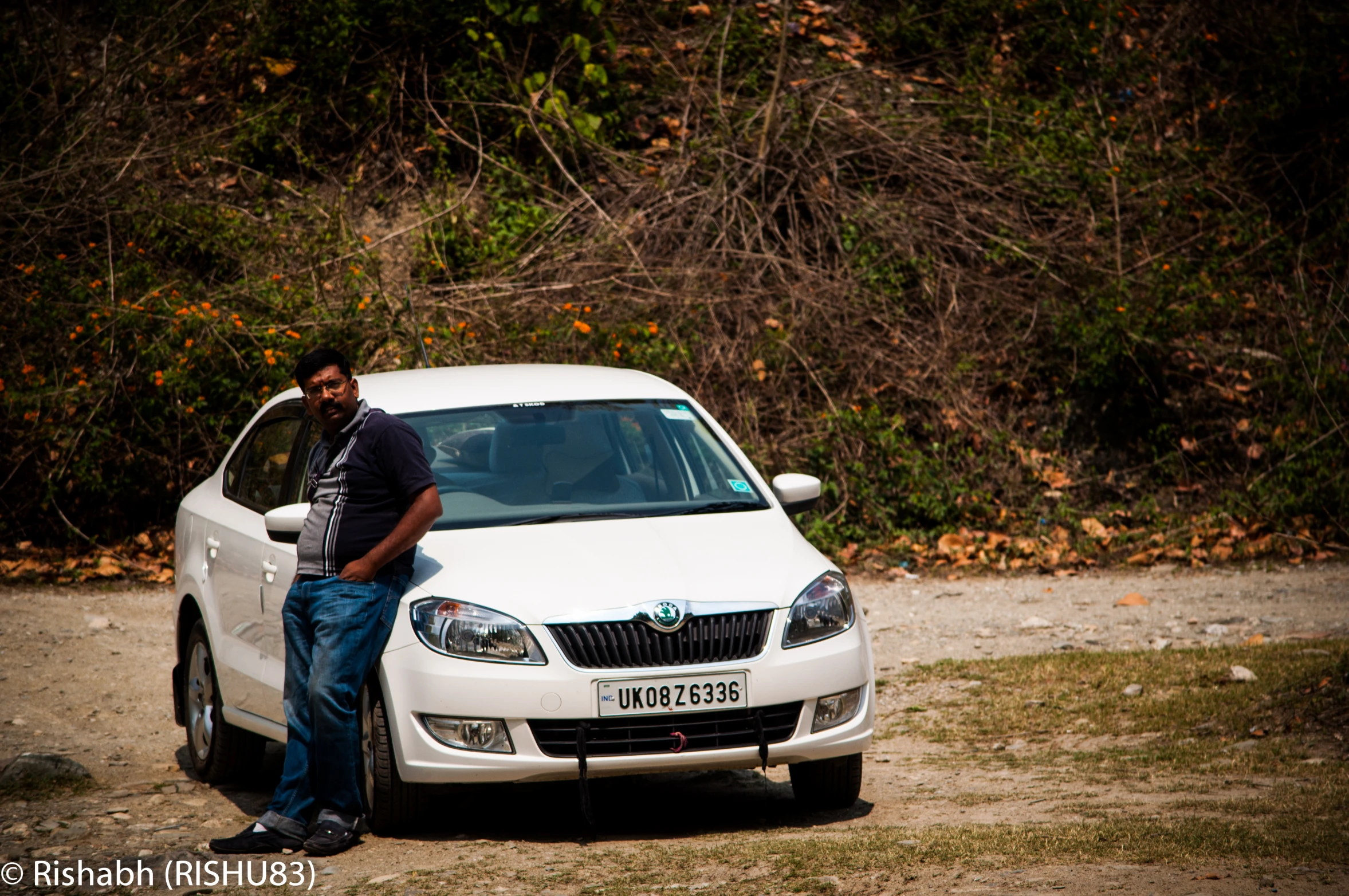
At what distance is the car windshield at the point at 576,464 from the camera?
5855 mm

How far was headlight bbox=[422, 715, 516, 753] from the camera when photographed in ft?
16.4

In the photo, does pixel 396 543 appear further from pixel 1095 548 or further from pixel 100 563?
pixel 1095 548

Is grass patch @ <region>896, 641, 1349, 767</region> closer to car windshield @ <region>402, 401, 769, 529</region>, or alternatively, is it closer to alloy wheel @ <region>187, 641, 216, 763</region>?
car windshield @ <region>402, 401, 769, 529</region>

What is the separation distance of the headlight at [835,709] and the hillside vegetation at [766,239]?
22.1 feet

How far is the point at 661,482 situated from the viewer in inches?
245

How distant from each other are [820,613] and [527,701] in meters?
1.13

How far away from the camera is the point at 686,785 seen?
654 centimetres

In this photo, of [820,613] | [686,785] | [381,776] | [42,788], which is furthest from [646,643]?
[42,788]

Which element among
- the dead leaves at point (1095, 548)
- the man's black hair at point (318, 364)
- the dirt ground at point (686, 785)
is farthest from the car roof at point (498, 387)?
the dead leaves at point (1095, 548)

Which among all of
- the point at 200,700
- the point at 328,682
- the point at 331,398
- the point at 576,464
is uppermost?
the point at 331,398

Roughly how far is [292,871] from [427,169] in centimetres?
1268

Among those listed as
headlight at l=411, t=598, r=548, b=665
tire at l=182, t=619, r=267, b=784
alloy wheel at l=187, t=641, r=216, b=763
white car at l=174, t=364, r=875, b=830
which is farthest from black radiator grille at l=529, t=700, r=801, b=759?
alloy wheel at l=187, t=641, r=216, b=763

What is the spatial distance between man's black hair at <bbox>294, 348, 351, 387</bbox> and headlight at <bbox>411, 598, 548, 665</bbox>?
37.3 inches

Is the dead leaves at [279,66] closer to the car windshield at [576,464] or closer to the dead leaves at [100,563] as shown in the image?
the dead leaves at [100,563]
